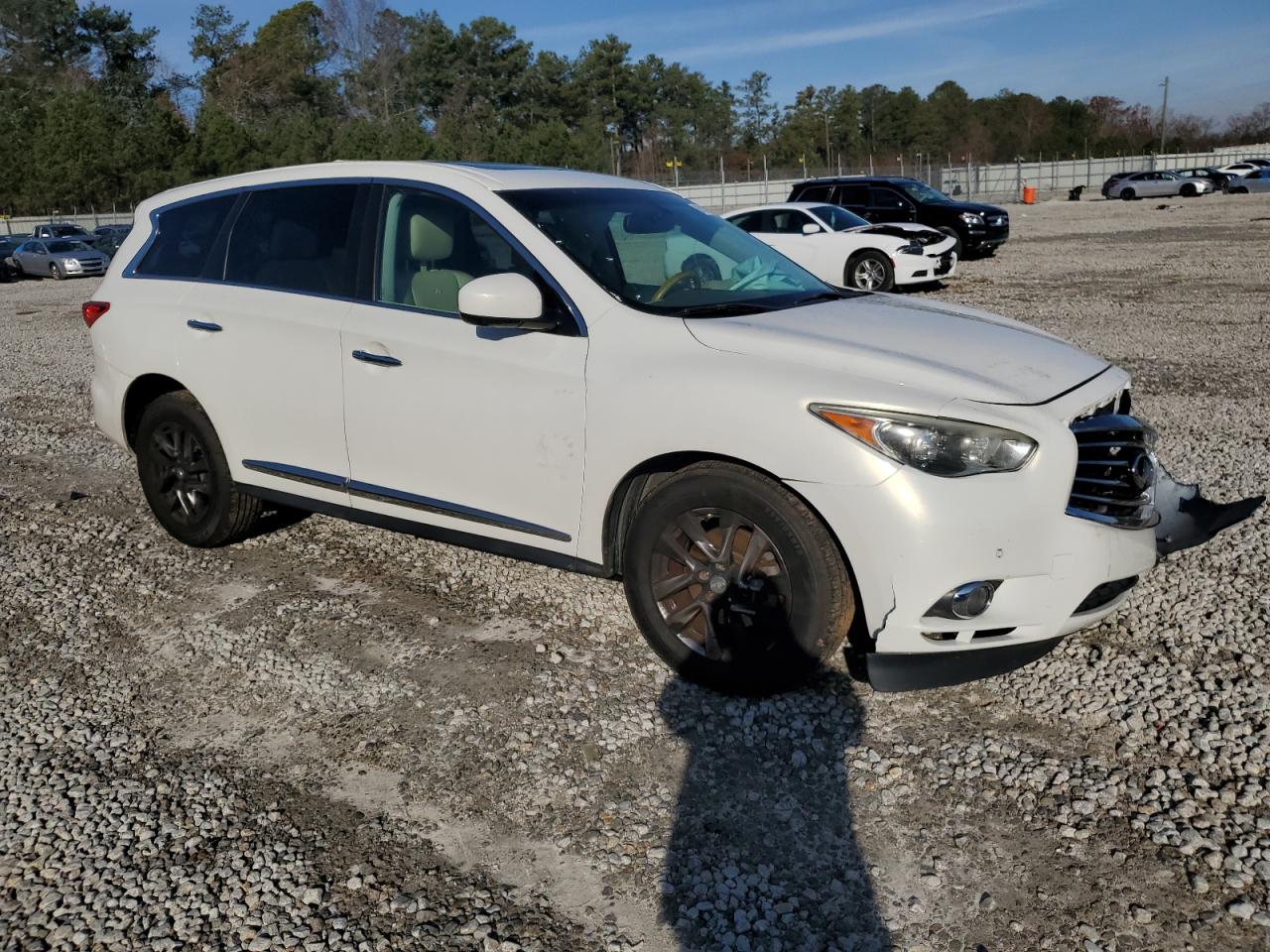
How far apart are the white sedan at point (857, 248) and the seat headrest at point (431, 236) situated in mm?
12308

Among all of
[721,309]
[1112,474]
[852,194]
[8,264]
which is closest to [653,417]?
[721,309]

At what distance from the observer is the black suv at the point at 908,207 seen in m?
21.5

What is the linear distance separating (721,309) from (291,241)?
2130 mm

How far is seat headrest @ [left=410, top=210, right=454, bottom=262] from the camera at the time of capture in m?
4.45

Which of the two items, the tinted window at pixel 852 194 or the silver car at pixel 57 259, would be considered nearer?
the tinted window at pixel 852 194

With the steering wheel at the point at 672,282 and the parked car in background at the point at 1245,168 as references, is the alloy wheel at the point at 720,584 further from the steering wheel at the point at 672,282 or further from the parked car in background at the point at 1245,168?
the parked car in background at the point at 1245,168

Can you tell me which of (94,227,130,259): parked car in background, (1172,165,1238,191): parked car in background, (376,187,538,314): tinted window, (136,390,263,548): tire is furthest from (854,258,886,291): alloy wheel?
(1172,165,1238,191): parked car in background

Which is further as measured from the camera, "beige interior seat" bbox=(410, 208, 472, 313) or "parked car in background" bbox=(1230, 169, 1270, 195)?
"parked car in background" bbox=(1230, 169, 1270, 195)

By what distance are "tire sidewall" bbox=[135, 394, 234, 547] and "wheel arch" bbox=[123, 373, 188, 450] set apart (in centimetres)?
6

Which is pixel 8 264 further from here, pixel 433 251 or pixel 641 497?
pixel 641 497

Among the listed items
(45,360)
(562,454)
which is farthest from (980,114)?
(562,454)

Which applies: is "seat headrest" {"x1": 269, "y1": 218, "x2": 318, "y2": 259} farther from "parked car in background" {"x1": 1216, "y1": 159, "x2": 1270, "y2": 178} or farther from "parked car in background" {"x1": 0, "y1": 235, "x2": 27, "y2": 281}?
"parked car in background" {"x1": 1216, "y1": 159, "x2": 1270, "y2": 178}

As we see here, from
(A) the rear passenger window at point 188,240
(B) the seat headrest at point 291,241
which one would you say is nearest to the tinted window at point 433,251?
(B) the seat headrest at point 291,241

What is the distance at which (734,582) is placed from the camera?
368cm
